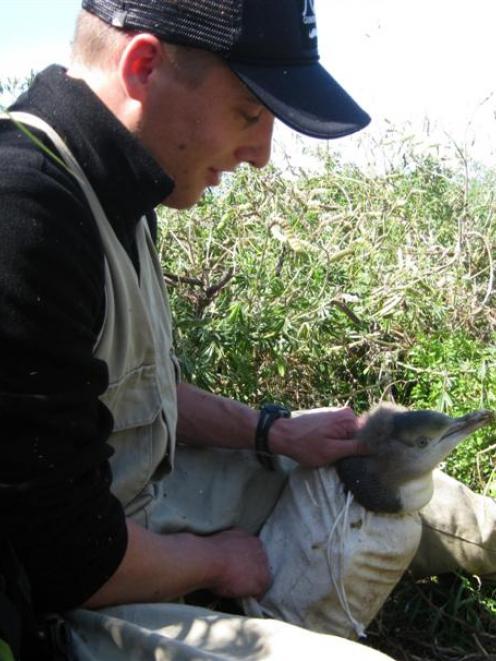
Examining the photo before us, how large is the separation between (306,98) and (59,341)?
77cm

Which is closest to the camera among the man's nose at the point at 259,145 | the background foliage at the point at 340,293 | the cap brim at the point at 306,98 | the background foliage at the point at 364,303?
the cap brim at the point at 306,98

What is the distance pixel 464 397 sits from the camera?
12.9 ft

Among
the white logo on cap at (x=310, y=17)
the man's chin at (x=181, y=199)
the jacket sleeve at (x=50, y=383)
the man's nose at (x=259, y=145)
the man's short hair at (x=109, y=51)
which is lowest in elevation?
the jacket sleeve at (x=50, y=383)

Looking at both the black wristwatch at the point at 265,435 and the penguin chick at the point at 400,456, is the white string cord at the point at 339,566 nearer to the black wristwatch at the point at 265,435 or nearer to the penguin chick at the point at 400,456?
the penguin chick at the point at 400,456

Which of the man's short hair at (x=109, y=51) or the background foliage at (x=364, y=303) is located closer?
the man's short hair at (x=109, y=51)

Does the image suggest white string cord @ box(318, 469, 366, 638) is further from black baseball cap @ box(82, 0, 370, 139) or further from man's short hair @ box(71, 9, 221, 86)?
man's short hair @ box(71, 9, 221, 86)

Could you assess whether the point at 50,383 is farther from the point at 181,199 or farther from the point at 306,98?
the point at 306,98

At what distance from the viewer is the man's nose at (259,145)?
238cm

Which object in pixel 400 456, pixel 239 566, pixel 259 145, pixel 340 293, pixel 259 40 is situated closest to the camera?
pixel 259 40

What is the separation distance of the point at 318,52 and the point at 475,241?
2533 millimetres

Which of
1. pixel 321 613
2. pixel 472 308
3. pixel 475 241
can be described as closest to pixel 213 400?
pixel 321 613

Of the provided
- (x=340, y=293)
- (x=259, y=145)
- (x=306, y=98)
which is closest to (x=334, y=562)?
(x=259, y=145)

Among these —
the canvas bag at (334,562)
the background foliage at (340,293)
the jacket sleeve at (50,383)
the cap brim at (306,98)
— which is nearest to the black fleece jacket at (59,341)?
the jacket sleeve at (50,383)

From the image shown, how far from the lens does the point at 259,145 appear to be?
95.7 inches
